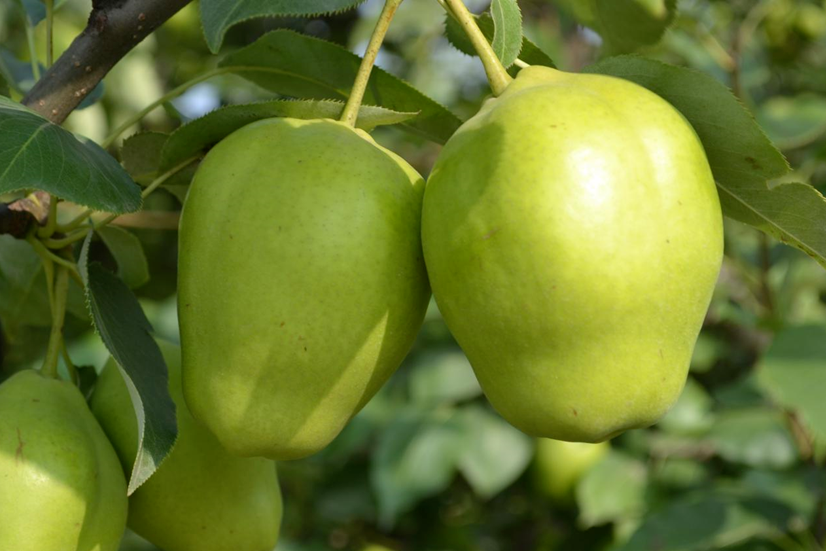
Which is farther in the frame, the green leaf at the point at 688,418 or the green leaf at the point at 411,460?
the green leaf at the point at 688,418

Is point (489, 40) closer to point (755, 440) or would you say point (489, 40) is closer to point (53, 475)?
point (53, 475)

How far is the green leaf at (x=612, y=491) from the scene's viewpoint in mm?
2191

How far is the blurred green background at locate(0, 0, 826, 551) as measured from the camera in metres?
1.90

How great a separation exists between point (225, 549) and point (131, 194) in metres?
0.32

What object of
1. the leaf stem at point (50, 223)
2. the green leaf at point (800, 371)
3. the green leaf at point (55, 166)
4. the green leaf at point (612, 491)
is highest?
the green leaf at point (55, 166)

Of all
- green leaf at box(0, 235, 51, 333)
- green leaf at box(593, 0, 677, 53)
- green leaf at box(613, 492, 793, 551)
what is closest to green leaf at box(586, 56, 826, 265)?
green leaf at box(593, 0, 677, 53)

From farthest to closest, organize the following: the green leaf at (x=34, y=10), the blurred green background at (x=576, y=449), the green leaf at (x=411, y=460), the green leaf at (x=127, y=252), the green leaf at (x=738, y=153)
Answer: the green leaf at (x=411, y=460), the blurred green background at (x=576, y=449), the green leaf at (x=34, y=10), the green leaf at (x=127, y=252), the green leaf at (x=738, y=153)

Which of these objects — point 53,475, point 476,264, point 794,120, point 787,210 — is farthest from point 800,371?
point 53,475

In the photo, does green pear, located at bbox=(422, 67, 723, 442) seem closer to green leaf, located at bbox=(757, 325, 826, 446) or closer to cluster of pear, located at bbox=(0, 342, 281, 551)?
cluster of pear, located at bbox=(0, 342, 281, 551)

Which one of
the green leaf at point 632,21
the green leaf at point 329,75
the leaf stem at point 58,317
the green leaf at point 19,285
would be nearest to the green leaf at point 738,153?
the green leaf at point 329,75

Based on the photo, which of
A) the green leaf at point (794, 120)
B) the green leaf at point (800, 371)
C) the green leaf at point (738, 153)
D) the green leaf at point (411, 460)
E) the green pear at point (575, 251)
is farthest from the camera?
the green leaf at point (794, 120)

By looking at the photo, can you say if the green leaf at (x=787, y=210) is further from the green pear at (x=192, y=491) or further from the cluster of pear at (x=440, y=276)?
the green pear at (x=192, y=491)

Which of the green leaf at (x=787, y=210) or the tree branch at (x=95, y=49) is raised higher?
the tree branch at (x=95, y=49)

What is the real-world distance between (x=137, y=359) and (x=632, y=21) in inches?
25.1
